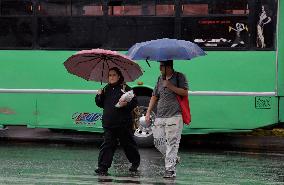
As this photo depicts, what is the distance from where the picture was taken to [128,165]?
1199 centimetres

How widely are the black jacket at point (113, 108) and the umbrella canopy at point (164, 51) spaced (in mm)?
650

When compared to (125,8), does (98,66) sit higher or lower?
lower

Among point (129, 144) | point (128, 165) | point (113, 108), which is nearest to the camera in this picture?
point (113, 108)

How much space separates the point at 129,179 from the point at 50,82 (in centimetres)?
483

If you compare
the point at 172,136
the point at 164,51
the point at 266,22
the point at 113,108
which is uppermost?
the point at 266,22

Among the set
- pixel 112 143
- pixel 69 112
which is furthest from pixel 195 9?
pixel 112 143

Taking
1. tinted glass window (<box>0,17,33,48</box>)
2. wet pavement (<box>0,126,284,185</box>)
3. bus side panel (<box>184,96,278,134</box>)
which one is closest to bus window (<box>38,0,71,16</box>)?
tinted glass window (<box>0,17,33,48</box>)

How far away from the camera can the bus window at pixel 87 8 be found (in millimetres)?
14539

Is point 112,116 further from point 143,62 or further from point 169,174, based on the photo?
point 143,62

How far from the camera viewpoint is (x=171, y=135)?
10445 millimetres

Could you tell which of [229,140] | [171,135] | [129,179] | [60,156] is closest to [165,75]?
[171,135]

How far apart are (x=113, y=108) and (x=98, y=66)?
2.34ft

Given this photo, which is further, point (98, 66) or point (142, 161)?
point (142, 161)

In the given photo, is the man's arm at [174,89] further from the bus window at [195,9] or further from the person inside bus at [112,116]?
the bus window at [195,9]
